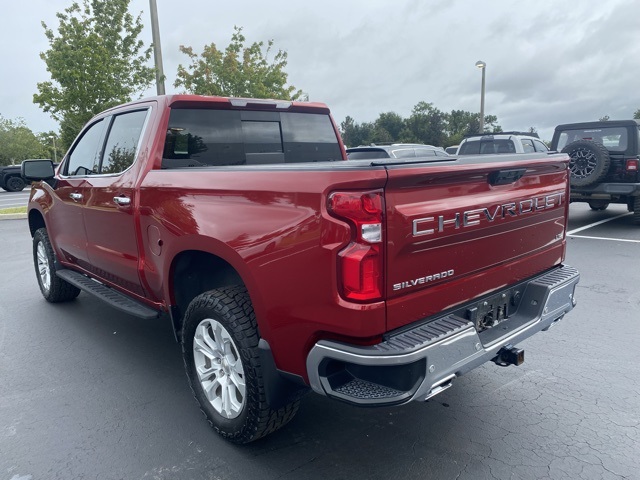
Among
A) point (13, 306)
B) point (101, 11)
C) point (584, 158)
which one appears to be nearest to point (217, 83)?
point (101, 11)

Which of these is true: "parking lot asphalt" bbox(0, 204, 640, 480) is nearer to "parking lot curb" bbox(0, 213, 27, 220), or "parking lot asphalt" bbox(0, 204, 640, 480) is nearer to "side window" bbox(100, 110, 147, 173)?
"side window" bbox(100, 110, 147, 173)

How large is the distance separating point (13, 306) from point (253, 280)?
4.32m

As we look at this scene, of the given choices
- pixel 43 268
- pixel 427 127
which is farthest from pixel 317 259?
pixel 427 127

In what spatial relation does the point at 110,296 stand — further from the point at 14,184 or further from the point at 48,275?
the point at 14,184

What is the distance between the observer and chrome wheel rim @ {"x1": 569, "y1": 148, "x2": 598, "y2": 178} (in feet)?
30.6

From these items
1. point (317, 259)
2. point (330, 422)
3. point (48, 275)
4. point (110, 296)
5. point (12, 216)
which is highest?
point (317, 259)

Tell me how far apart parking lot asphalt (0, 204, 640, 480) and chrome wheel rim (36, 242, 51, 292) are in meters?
1.03

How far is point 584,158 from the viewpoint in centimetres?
945

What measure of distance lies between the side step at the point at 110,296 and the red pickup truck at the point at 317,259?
0.11ft

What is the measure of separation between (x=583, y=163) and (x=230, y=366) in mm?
8908

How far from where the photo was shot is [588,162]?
938 centimetres

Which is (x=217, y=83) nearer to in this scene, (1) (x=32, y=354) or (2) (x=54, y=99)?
(2) (x=54, y=99)

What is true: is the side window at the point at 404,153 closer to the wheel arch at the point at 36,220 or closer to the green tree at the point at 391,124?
the wheel arch at the point at 36,220

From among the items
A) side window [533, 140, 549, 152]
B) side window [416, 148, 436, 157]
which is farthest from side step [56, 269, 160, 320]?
side window [533, 140, 549, 152]
